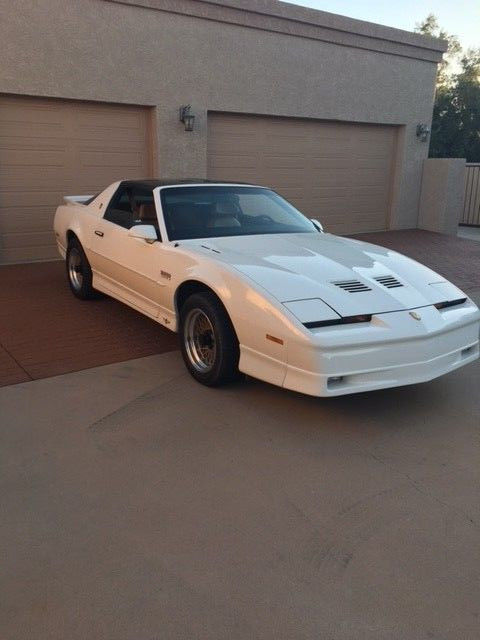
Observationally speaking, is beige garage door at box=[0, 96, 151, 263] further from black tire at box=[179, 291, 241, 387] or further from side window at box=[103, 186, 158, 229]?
black tire at box=[179, 291, 241, 387]

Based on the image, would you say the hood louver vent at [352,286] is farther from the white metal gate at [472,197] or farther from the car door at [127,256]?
the white metal gate at [472,197]

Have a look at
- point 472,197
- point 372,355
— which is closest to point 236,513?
point 372,355

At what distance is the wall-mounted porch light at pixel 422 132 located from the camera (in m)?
13.6

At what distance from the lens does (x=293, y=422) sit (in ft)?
13.1

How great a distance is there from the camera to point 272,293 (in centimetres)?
392

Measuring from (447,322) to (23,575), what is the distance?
3.01 metres

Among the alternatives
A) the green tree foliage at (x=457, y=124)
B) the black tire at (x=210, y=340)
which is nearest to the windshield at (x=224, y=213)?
the black tire at (x=210, y=340)

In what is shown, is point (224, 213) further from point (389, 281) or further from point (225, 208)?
point (389, 281)

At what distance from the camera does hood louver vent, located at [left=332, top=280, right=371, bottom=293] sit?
13.5 feet

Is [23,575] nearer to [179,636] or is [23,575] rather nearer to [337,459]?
[179,636]

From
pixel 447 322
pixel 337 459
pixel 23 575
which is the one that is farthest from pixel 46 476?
pixel 447 322

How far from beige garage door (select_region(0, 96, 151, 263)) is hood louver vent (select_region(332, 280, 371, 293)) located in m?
6.28

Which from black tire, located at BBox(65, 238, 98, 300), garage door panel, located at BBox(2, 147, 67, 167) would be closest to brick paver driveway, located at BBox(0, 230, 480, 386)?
black tire, located at BBox(65, 238, 98, 300)

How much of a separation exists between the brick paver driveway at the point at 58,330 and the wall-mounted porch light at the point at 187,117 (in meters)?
3.19
